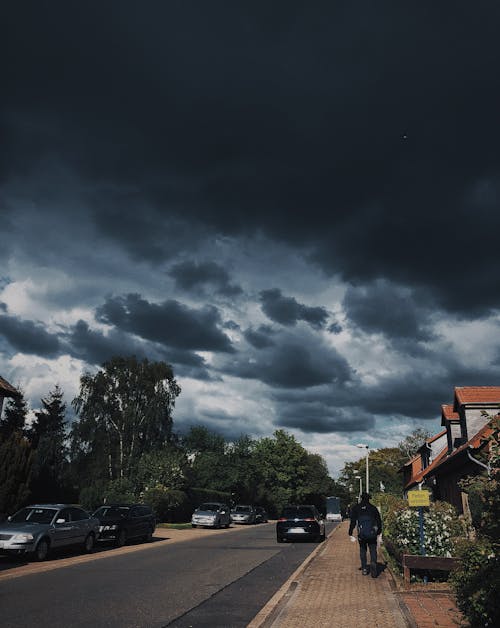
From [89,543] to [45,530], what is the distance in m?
2.89

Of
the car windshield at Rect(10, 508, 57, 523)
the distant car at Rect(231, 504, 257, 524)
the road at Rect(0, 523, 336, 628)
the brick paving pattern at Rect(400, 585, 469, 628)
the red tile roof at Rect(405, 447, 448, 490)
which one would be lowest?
the road at Rect(0, 523, 336, 628)

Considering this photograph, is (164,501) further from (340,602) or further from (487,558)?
(487,558)

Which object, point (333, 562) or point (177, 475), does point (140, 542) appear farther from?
point (177, 475)

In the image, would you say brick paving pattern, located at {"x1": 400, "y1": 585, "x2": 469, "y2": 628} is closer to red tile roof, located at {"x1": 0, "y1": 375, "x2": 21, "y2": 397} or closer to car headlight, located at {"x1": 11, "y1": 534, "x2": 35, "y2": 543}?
car headlight, located at {"x1": 11, "y1": 534, "x2": 35, "y2": 543}

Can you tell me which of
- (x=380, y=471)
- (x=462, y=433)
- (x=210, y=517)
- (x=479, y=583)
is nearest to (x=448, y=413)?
(x=462, y=433)

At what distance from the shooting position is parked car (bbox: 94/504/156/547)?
1952cm

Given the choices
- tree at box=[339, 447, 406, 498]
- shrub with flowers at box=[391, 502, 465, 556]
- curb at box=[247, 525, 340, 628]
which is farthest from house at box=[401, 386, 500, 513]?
tree at box=[339, 447, 406, 498]

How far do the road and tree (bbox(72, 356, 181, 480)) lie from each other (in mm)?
31035

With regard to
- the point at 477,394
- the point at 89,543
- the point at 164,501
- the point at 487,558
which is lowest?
the point at 89,543

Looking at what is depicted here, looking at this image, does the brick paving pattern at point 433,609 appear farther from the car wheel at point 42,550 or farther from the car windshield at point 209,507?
the car windshield at point 209,507

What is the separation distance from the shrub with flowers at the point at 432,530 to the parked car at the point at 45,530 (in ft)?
30.6

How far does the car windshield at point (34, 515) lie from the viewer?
52.1ft

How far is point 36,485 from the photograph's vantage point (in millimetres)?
30562

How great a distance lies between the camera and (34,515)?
16094 mm
